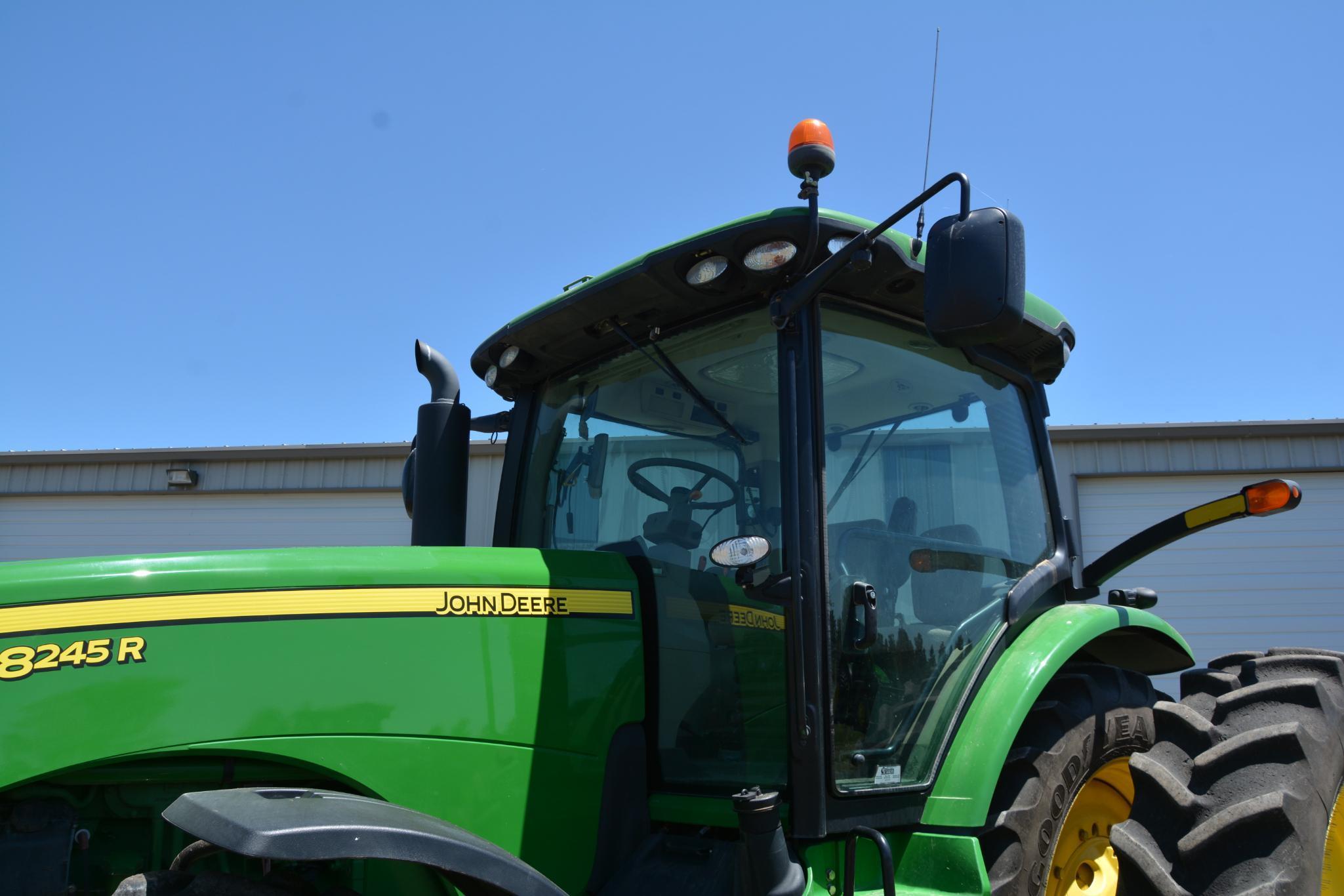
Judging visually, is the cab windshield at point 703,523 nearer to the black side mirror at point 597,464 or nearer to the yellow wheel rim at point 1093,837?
the black side mirror at point 597,464

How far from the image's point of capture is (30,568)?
85.4 inches

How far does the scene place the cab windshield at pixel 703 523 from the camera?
270 cm

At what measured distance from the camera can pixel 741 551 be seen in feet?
8.32

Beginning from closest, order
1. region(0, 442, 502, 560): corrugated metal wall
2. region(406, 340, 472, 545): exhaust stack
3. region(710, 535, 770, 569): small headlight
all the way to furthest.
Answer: region(710, 535, 770, 569): small headlight
region(406, 340, 472, 545): exhaust stack
region(0, 442, 502, 560): corrugated metal wall

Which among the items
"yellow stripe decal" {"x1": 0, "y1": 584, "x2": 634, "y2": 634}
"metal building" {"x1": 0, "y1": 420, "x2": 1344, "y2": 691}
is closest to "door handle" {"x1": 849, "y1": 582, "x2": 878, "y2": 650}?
"yellow stripe decal" {"x1": 0, "y1": 584, "x2": 634, "y2": 634}

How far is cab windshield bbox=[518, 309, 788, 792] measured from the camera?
8.86 ft

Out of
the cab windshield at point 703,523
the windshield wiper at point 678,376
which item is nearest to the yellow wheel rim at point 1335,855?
Answer: the cab windshield at point 703,523

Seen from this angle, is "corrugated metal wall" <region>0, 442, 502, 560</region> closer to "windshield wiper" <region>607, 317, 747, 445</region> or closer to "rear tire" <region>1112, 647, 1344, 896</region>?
"windshield wiper" <region>607, 317, 747, 445</region>

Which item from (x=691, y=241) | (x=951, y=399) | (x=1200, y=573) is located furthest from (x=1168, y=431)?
(x=691, y=241)

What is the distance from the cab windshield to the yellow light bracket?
4.85 feet

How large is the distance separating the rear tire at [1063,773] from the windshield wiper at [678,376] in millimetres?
1205

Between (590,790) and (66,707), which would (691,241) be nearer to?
(590,790)

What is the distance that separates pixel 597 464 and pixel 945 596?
3.64ft

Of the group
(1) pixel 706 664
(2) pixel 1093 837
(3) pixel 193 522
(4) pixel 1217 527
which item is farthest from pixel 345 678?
(3) pixel 193 522
